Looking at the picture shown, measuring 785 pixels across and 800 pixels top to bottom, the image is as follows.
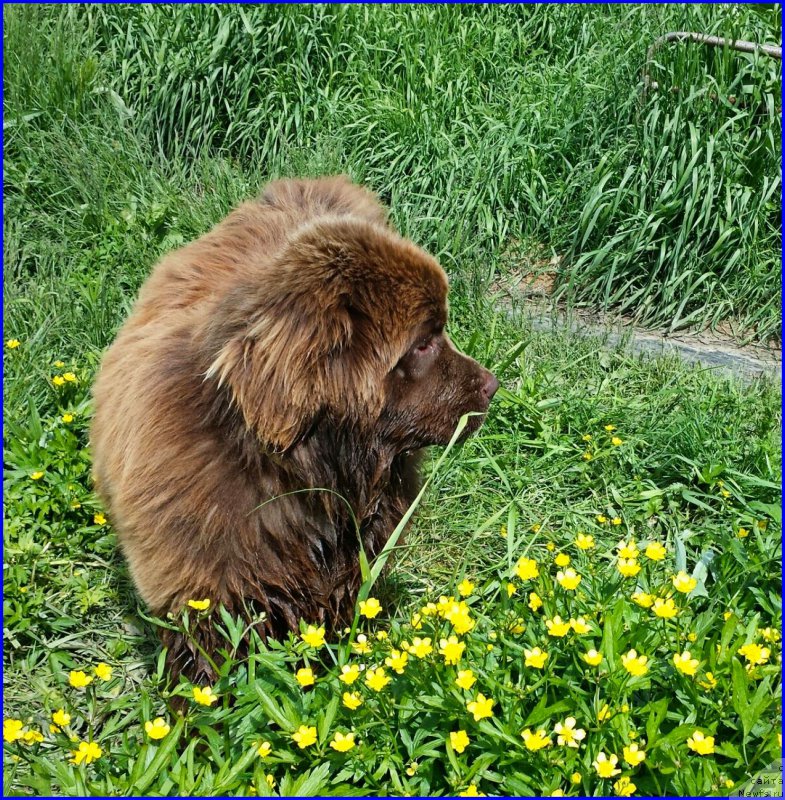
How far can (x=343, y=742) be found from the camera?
2137 mm

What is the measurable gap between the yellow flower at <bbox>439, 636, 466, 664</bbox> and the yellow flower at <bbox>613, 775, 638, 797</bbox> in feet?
1.53

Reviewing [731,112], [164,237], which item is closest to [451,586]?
[164,237]

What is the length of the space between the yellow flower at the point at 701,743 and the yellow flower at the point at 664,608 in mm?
286

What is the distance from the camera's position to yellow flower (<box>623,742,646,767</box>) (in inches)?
81.7

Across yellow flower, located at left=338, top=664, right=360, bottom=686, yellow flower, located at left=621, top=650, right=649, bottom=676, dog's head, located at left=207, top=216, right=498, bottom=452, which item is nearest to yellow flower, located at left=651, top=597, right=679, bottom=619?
yellow flower, located at left=621, top=650, right=649, bottom=676

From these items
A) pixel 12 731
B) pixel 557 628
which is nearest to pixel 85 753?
pixel 12 731

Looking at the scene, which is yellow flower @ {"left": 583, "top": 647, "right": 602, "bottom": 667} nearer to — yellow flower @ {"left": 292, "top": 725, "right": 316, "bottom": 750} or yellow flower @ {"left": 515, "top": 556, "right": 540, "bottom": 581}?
yellow flower @ {"left": 515, "top": 556, "right": 540, "bottom": 581}

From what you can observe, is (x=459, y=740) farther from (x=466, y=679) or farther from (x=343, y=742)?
(x=343, y=742)

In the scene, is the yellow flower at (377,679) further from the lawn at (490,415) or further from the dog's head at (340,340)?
the dog's head at (340,340)

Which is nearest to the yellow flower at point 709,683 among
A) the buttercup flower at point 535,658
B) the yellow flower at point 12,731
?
the buttercup flower at point 535,658

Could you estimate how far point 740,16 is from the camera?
5.14 metres

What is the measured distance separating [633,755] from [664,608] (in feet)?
1.24

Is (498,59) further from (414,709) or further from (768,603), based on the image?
(414,709)

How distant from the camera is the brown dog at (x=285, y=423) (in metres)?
2.55
